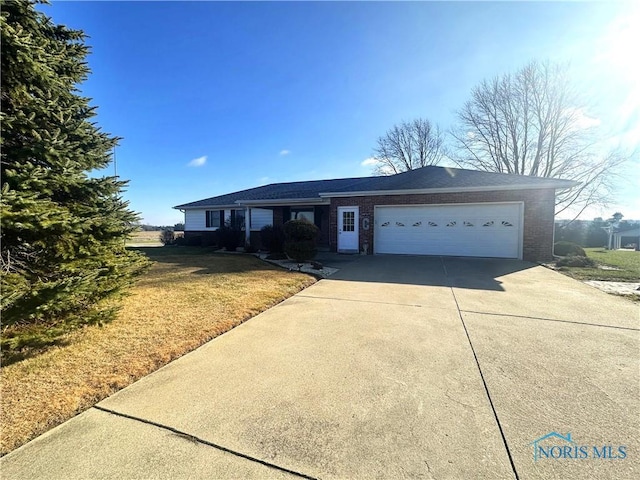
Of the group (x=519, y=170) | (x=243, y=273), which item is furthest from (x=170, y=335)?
(x=519, y=170)

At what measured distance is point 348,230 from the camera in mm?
14211

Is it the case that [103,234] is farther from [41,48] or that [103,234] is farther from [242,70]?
[242,70]

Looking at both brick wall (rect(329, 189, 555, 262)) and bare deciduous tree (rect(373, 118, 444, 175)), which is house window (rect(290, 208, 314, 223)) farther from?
bare deciduous tree (rect(373, 118, 444, 175))

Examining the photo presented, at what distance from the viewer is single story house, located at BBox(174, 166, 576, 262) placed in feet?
36.9

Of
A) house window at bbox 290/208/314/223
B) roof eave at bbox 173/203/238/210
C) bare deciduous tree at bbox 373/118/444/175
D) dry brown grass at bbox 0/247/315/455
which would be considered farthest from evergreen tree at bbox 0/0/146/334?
bare deciduous tree at bbox 373/118/444/175

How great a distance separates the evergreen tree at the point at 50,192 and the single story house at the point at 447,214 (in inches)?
434

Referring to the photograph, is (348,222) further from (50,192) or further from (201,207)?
(50,192)

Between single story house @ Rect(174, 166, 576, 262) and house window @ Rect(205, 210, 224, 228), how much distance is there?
536 centimetres

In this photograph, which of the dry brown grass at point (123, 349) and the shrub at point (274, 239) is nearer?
the dry brown grass at point (123, 349)

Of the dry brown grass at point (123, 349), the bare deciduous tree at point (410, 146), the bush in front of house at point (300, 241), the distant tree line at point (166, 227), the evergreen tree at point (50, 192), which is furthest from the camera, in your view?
the bare deciduous tree at point (410, 146)

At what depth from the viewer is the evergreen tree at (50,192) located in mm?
2715

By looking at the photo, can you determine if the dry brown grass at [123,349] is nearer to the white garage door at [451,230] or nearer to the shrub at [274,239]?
the shrub at [274,239]

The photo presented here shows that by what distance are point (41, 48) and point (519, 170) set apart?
29387mm

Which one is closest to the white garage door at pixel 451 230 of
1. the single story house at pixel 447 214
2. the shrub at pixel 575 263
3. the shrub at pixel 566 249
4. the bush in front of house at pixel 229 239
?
the single story house at pixel 447 214
